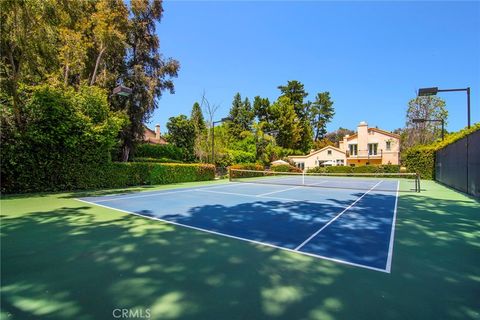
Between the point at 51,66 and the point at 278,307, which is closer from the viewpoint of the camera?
the point at 278,307

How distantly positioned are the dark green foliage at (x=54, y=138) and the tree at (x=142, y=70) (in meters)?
5.84

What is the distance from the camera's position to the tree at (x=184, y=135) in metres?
32.9

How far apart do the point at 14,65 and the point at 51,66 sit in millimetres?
1538

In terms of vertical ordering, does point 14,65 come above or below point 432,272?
above

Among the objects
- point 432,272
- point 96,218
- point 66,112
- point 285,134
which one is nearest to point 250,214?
point 96,218

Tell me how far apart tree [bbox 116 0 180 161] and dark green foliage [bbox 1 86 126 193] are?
5838 mm

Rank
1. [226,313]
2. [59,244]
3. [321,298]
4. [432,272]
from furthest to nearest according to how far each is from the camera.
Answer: [59,244], [432,272], [321,298], [226,313]

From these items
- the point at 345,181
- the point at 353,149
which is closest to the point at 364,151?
the point at 353,149

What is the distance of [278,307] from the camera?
2547 millimetres

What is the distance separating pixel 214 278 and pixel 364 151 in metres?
44.2

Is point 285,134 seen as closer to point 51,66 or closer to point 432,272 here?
point 51,66

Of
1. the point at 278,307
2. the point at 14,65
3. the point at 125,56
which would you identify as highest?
the point at 125,56

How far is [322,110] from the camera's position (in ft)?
205

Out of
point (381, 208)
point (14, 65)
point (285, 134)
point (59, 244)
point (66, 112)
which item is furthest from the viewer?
point (285, 134)
